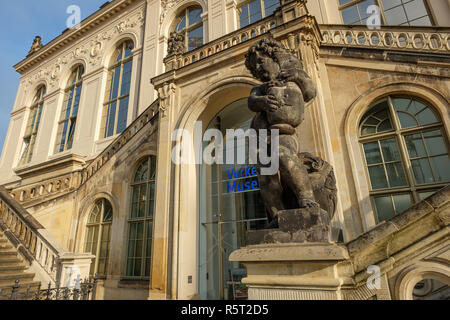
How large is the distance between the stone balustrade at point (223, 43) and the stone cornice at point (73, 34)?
405 inches

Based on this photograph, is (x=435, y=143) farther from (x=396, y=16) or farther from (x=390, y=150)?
(x=396, y=16)

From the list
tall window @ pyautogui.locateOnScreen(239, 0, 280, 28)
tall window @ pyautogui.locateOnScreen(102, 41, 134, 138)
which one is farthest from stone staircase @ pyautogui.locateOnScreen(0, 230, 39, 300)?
tall window @ pyautogui.locateOnScreen(239, 0, 280, 28)

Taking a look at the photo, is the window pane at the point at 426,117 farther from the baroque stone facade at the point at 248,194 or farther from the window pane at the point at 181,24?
the window pane at the point at 181,24

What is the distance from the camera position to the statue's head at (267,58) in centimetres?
266

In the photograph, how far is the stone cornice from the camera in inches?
594

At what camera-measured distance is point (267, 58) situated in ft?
8.84

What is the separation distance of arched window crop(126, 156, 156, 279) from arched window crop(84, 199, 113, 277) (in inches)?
42.2

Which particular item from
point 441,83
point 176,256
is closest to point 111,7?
point 176,256

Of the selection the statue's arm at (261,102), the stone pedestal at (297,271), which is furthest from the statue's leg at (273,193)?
the statue's arm at (261,102)

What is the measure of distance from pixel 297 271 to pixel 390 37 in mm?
5960

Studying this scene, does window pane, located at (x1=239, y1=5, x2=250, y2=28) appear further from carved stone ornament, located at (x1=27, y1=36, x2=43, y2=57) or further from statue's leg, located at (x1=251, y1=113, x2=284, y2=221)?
carved stone ornament, located at (x1=27, y1=36, x2=43, y2=57)
